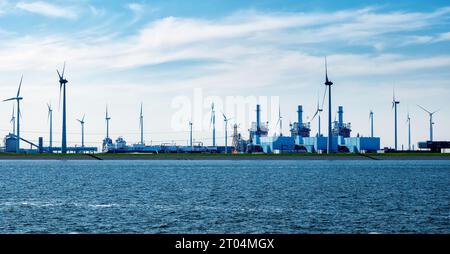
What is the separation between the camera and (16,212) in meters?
58.1

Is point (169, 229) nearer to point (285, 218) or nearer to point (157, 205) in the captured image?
point (285, 218)

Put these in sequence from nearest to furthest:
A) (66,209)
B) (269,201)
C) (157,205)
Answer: (66,209)
(157,205)
(269,201)

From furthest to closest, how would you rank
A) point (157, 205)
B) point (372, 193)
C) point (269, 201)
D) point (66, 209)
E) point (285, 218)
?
point (372, 193)
point (269, 201)
point (157, 205)
point (66, 209)
point (285, 218)

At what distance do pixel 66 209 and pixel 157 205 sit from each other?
31.0ft

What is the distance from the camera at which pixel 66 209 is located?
201ft

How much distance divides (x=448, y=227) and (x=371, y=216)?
8.88 metres

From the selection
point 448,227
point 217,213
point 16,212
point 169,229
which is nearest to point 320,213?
point 217,213

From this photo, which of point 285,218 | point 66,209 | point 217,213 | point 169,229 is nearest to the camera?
point 169,229
